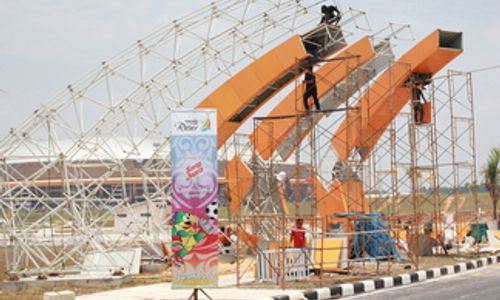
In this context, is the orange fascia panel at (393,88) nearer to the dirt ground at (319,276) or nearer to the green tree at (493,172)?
the dirt ground at (319,276)

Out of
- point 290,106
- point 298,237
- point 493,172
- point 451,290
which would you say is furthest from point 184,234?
point 493,172

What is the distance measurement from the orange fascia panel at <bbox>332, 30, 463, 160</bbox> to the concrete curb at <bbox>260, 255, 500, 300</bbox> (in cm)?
469

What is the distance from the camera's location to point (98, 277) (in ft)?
61.5

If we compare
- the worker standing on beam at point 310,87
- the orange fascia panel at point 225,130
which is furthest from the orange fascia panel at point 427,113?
the orange fascia panel at point 225,130

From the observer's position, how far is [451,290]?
1644 cm

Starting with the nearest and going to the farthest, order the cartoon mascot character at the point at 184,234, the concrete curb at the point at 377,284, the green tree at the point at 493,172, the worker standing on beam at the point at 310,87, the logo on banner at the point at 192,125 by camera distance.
→ the cartoon mascot character at the point at 184,234 → the logo on banner at the point at 192,125 → the concrete curb at the point at 377,284 → the worker standing on beam at the point at 310,87 → the green tree at the point at 493,172

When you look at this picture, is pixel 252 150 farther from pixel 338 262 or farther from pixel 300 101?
pixel 338 262

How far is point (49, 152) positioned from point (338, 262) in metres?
7.90

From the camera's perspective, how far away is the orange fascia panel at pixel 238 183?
26859mm

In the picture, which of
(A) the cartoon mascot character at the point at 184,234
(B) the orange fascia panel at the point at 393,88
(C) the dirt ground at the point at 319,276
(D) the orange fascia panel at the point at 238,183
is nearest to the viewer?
(A) the cartoon mascot character at the point at 184,234

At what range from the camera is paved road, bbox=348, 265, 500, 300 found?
601 inches

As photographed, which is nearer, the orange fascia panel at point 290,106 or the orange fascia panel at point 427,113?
the orange fascia panel at point 290,106

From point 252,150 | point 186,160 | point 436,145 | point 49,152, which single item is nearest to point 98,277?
point 49,152

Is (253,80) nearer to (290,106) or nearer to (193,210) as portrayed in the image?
(290,106)
